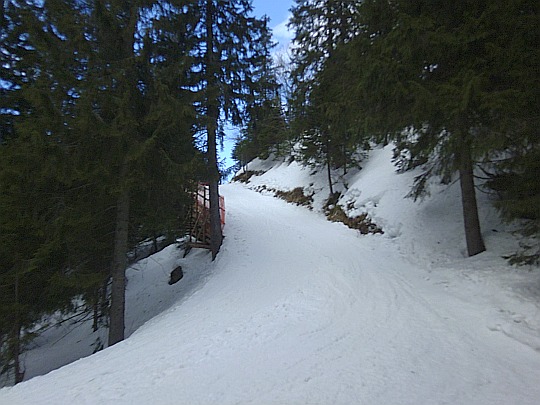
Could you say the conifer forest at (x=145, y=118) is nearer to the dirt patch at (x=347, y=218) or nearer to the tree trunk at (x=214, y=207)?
the tree trunk at (x=214, y=207)

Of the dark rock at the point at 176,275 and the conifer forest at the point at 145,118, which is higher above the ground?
the conifer forest at the point at 145,118

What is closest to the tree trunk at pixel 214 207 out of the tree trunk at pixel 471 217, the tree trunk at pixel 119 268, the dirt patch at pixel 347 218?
the tree trunk at pixel 119 268

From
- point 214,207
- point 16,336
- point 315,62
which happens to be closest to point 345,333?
point 214,207

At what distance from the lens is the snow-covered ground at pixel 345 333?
3.60 m

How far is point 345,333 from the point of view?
4.93 meters

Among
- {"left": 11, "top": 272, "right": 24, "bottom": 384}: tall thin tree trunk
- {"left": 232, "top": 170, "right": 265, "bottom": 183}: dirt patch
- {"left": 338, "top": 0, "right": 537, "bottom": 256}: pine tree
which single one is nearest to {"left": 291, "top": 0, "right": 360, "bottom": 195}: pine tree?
{"left": 338, "top": 0, "right": 537, "bottom": 256}: pine tree

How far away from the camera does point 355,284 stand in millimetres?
7031

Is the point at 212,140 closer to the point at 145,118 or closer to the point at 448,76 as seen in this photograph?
the point at 145,118

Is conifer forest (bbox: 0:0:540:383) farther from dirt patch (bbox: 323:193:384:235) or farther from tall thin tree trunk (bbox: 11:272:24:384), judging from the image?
dirt patch (bbox: 323:193:384:235)

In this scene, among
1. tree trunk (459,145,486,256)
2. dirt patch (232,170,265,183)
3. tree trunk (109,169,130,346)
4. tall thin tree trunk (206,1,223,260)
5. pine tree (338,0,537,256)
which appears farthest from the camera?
dirt patch (232,170,265,183)

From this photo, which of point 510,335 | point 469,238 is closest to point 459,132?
point 469,238

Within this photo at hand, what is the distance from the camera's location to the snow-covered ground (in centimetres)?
360

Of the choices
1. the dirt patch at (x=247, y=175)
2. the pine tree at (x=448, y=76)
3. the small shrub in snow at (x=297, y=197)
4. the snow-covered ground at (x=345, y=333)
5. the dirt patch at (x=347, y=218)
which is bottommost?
the snow-covered ground at (x=345, y=333)

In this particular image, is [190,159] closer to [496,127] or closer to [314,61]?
[496,127]
